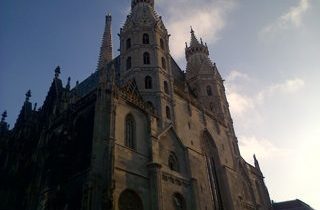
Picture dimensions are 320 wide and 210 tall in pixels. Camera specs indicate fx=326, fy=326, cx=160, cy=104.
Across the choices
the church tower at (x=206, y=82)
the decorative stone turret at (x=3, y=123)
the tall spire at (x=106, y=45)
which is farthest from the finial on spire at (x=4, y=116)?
the church tower at (x=206, y=82)

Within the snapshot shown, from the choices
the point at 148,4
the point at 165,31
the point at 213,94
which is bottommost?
the point at 213,94

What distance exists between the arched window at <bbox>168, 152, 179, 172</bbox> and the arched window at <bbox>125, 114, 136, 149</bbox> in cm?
435

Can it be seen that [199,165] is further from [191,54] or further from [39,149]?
[191,54]

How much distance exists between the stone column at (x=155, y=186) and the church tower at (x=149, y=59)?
17.5ft

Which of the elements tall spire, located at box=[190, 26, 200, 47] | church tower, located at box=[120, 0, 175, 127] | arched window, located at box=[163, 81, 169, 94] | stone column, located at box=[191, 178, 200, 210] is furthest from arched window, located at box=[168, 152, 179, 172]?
tall spire, located at box=[190, 26, 200, 47]

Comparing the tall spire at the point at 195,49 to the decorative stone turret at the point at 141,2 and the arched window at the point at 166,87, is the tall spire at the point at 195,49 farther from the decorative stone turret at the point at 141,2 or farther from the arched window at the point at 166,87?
the arched window at the point at 166,87

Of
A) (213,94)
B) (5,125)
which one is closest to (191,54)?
(213,94)

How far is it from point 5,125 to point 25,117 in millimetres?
6523

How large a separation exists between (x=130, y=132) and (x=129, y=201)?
18.8 feet

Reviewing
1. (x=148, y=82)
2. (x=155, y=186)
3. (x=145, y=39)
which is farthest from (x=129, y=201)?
(x=145, y=39)

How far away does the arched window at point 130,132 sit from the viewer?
24812 mm

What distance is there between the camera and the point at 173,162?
28312 millimetres

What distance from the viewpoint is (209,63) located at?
4719 centimetres

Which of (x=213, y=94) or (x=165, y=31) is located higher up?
(x=165, y=31)
